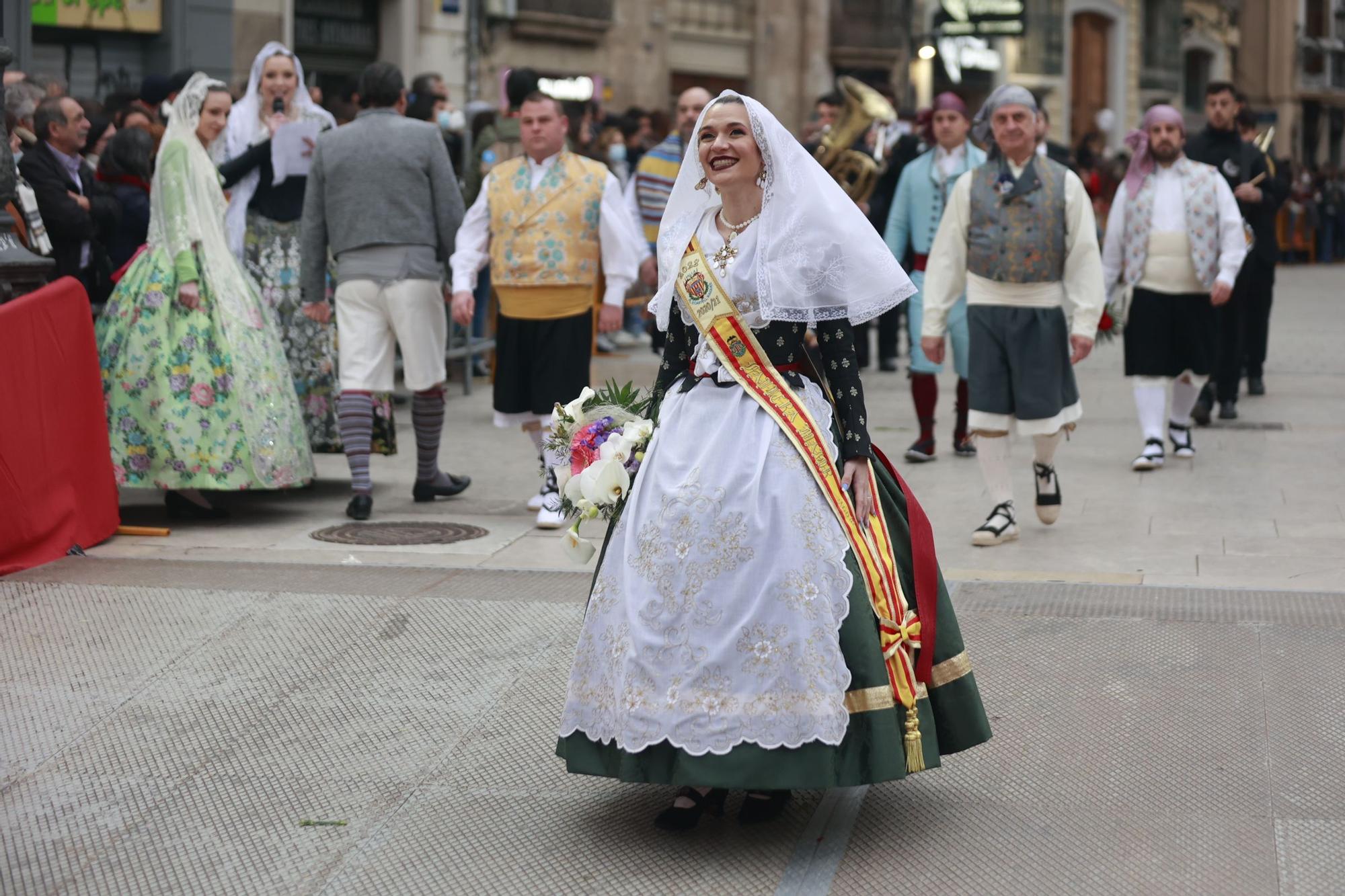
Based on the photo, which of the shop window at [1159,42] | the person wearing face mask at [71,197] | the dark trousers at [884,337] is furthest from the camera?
the shop window at [1159,42]

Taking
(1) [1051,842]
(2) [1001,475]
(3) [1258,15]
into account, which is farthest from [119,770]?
(3) [1258,15]

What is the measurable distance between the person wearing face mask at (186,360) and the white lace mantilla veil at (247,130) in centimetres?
70

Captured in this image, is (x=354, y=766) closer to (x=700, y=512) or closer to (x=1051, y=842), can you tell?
(x=700, y=512)

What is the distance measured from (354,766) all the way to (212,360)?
3419 millimetres

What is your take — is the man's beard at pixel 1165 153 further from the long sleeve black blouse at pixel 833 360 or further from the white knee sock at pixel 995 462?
the long sleeve black blouse at pixel 833 360

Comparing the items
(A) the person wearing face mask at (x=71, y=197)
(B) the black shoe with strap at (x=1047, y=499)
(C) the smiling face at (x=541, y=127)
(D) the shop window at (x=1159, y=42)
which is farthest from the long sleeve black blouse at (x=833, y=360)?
(D) the shop window at (x=1159, y=42)

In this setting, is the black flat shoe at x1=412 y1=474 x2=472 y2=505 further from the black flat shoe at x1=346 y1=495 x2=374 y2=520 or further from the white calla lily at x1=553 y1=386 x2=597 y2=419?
the white calla lily at x1=553 y1=386 x2=597 y2=419

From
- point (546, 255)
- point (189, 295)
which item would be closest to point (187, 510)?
point (189, 295)

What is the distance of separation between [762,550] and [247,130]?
5.51 meters

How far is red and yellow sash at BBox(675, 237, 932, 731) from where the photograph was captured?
4250 millimetres

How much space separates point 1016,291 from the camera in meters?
7.83

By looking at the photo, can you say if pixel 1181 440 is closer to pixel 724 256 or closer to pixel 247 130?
pixel 247 130

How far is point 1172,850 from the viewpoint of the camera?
14.0ft

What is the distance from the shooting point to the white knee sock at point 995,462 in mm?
7883
